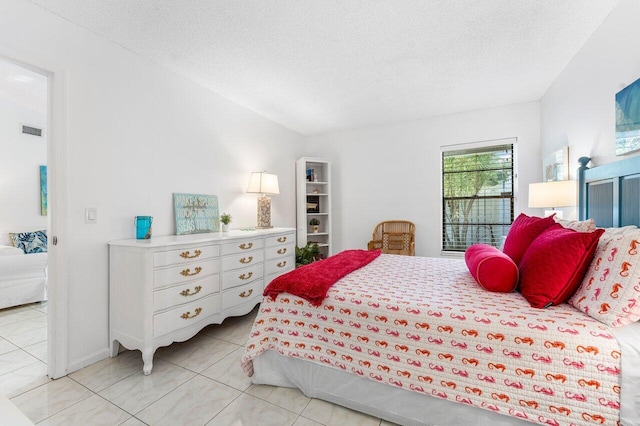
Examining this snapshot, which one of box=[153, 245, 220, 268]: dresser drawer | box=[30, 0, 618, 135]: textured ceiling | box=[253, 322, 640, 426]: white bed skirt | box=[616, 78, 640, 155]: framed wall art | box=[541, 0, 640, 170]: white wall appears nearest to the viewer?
box=[253, 322, 640, 426]: white bed skirt

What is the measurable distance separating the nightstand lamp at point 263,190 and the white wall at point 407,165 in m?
1.48

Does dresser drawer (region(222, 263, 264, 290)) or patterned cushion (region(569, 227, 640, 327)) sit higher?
patterned cushion (region(569, 227, 640, 327))

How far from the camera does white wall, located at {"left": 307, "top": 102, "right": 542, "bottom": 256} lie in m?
3.64

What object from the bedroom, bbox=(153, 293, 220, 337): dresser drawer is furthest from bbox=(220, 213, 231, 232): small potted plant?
bbox=(153, 293, 220, 337): dresser drawer

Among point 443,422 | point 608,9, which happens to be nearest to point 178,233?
point 443,422

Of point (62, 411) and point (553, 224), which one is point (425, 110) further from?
point (62, 411)

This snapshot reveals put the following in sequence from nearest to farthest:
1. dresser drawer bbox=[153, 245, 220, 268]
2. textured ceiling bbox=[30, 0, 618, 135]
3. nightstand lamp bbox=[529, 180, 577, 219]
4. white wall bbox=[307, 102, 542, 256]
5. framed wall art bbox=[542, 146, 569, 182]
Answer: textured ceiling bbox=[30, 0, 618, 135], dresser drawer bbox=[153, 245, 220, 268], nightstand lamp bbox=[529, 180, 577, 219], framed wall art bbox=[542, 146, 569, 182], white wall bbox=[307, 102, 542, 256]

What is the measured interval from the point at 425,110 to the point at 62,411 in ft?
14.8

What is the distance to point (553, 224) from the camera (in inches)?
70.8

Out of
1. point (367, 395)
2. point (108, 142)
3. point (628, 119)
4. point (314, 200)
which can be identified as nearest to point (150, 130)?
point (108, 142)

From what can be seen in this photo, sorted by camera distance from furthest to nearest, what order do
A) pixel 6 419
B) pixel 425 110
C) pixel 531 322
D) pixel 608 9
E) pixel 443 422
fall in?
pixel 425 110, pixel 608 9, pixel 443 422, pixel 531 322, pixel 6 419

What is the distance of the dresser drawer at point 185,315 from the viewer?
2.00 meters

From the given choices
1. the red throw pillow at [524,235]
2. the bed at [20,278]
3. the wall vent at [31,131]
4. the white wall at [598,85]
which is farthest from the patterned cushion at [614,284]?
the wall vent at [31,131]

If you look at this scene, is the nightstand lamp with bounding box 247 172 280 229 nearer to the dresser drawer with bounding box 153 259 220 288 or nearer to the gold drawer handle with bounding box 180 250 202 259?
the dresser drawer with bounding box 153 259 220 288
